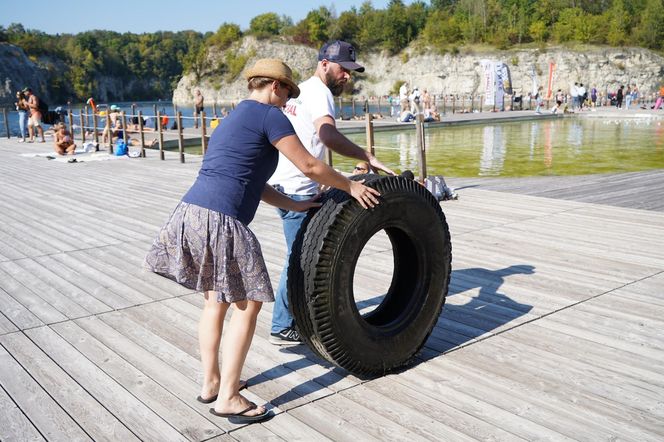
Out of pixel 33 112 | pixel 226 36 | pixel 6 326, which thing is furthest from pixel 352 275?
pixel 226 36

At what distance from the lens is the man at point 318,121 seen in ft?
10.5

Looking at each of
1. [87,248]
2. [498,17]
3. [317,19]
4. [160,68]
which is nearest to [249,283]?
[87,248]

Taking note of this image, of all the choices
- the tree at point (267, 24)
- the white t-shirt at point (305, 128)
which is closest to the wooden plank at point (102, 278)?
the white t-shirt at point (305, 128)

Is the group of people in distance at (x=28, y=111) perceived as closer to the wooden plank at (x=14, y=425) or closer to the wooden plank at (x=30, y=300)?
the wooden plank at (x=30, y=300)

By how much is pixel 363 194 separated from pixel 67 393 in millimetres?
1653

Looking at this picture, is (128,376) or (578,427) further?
(128,376)

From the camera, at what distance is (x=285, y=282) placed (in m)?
3.38

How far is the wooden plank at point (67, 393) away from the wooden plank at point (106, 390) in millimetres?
30

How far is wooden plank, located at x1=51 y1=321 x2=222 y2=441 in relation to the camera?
2.57 meters

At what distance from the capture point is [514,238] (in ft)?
19.5

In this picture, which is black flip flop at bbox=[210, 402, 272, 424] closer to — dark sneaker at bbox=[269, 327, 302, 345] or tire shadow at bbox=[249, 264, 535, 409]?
tire shadow at bbox=[249, 264, 535, 409]

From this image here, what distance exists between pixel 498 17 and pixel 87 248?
10850 centimetres

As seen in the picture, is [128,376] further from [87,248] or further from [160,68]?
[160,68]

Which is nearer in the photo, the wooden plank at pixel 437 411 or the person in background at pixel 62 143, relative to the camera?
the wooden plank at pixel 437 411
